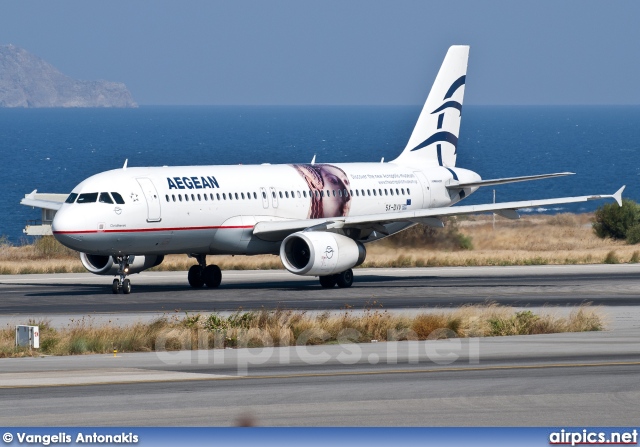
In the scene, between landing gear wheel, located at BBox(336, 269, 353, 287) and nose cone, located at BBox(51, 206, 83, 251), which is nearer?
nose cone, located at BBox(51, 206, 83, 251)

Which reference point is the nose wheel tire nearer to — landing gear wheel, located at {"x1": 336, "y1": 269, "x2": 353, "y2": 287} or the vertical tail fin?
landing gear wheel, located at {"x1": 336, "y1": 269, "x2": 353, "y2": 287}

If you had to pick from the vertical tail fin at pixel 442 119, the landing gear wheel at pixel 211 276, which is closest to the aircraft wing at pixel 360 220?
the landing gear wheel at pixel 211 276

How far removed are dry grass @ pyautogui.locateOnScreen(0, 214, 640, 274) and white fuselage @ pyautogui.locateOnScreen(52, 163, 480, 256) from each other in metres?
6.78

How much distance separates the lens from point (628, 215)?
71.6 metres

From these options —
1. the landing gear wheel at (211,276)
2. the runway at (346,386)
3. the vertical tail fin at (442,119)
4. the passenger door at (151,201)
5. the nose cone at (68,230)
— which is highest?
the vertical tail fin at (442,119)

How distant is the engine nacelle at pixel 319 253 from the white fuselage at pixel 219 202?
63.0 inches

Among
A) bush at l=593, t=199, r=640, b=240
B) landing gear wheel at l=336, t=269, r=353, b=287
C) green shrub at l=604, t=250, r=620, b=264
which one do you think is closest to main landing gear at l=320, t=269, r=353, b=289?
landing gear wheel at l=336, t=269, r=353, b=287

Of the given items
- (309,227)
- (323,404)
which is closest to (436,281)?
(309,227)

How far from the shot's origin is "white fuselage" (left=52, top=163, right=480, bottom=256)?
4100cm

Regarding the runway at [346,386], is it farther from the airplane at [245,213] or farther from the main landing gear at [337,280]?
the main landing gear at [337,280]

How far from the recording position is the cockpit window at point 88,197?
41.1 meters

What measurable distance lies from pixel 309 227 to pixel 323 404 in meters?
24.5

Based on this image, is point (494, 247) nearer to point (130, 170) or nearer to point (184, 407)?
point (130, 170)

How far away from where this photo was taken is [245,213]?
4459cm
